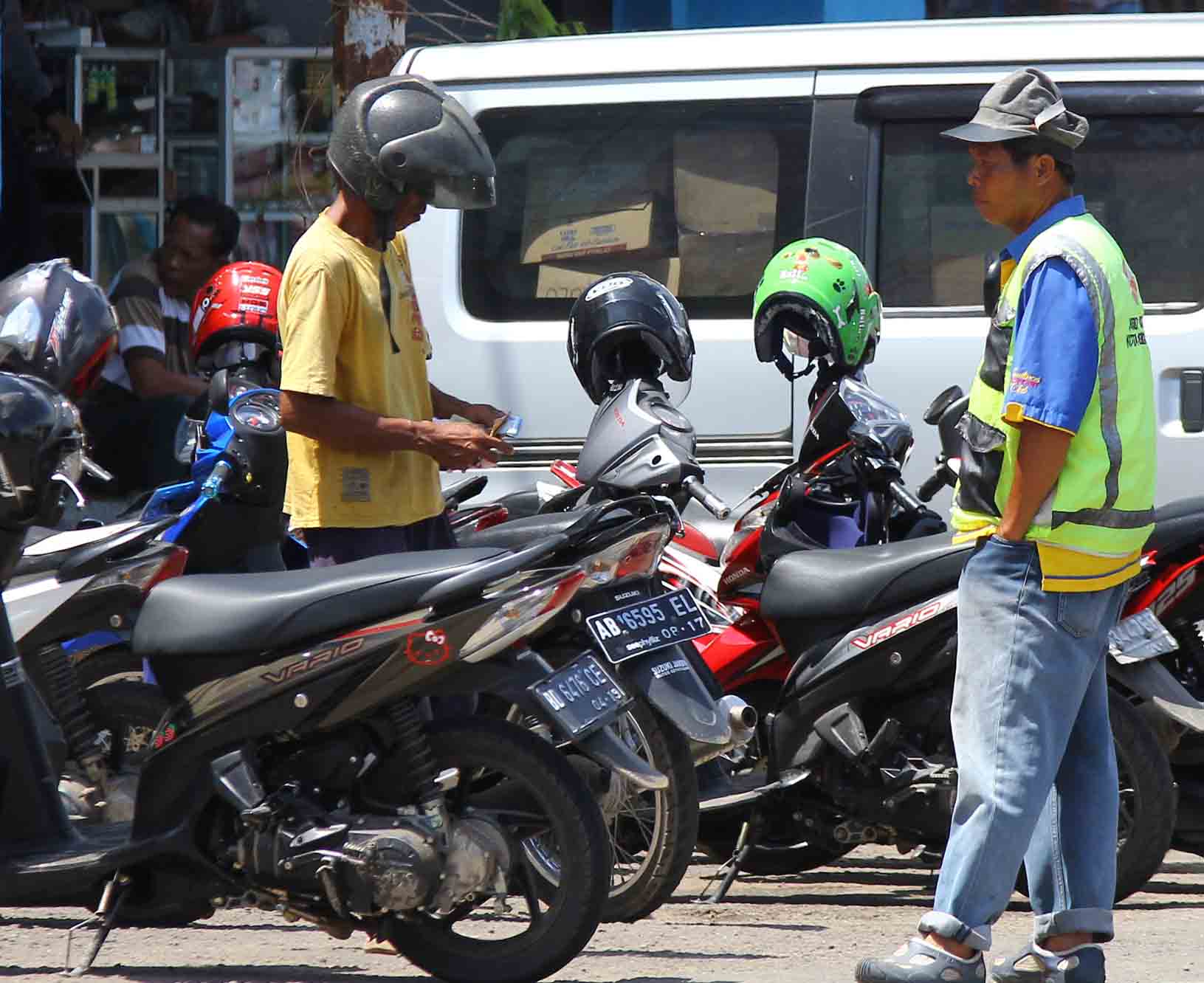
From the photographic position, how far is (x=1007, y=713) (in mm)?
4133

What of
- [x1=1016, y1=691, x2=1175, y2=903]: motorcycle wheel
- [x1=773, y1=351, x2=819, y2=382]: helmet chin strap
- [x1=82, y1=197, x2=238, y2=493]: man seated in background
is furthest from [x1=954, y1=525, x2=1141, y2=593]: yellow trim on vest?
[x1=82, y1=197, x2=238, y2=493]: man seated in background

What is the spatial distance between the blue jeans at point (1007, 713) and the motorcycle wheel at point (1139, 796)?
2.76 feet

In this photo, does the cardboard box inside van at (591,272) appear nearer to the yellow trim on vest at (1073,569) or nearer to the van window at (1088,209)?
the van window at (1088,209)

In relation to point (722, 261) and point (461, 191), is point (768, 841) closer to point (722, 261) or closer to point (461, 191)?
point (461, 191)

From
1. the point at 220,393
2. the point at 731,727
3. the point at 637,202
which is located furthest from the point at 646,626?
the point at 637,202

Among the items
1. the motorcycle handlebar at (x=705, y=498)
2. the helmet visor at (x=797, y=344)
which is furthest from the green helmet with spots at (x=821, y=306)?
the motorcycle handlebar at (x=705, y=498)

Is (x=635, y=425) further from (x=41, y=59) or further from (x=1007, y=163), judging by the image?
(x=41, y=59)

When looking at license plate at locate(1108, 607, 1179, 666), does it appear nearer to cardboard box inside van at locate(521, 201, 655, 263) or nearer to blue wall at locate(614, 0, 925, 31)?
cardboard box inside van at locate(521, 201, 655, 263)

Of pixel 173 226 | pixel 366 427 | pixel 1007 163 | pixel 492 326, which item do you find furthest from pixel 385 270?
pixel 173 226

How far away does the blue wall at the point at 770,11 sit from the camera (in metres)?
11.2

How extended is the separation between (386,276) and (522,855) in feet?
4.60

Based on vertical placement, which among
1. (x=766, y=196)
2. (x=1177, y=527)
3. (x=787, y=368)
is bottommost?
(x=1177, y=527)

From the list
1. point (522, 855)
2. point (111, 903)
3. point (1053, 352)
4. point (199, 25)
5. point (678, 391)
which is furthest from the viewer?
point (199, 25)

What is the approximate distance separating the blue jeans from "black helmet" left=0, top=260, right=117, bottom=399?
216 centimetres
